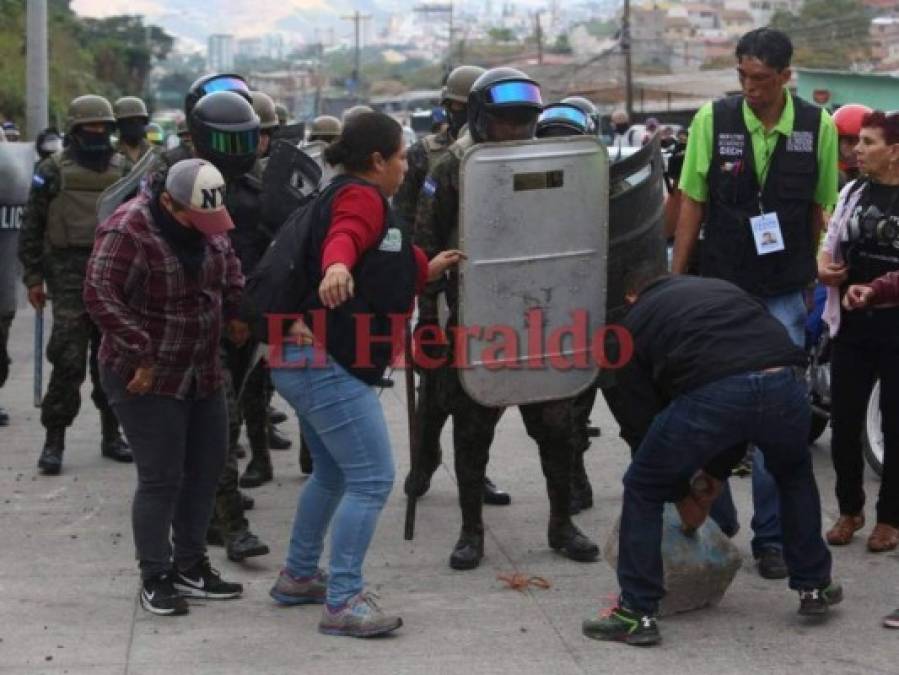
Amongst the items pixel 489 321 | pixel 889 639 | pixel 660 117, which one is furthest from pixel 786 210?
pixel 660 117

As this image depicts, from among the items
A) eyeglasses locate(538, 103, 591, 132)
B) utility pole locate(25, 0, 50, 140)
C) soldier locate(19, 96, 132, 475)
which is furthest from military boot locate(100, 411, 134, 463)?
utility pole locate(25, 0, 50, 140)

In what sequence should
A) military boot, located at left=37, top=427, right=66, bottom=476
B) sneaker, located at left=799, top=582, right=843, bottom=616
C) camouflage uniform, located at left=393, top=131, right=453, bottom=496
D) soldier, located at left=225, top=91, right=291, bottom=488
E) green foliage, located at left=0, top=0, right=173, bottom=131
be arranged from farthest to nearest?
green foliage, located at left=0, top=0, right=173, bottom=131
military boot, located at left=37, top=427, right=66, bottom=476
soldier, located at left=225, top=91, right=291, bottom=488
camouflage uniform, located at left=393, top=131, right=453, bottom=496
sneaker, located at left=799, top=582, right=843, bottom=616

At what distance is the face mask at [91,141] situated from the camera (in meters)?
8.48

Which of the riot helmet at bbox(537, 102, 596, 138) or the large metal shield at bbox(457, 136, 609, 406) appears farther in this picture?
the riot helmet at bbox(537, 102, 596, 138)

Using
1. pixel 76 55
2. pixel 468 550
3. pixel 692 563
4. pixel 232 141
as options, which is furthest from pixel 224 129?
pixel 76 55

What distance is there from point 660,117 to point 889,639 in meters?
53.5

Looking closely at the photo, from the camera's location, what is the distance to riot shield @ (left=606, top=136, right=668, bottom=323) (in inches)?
255

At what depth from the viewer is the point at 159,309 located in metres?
5.70

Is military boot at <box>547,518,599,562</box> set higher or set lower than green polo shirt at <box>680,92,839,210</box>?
lower

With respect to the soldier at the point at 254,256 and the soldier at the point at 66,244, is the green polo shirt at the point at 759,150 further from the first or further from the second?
the soldier at the point at 66,244

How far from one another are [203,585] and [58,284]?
2898 millimetres

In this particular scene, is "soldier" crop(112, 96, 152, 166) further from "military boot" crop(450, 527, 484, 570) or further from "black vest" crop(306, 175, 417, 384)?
"black vest" crop(306, 175, 417, 384)

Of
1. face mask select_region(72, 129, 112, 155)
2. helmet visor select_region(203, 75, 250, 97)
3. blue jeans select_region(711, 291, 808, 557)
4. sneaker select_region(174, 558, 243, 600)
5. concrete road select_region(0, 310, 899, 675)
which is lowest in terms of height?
concrete road select_region(0, 310, 899, 675)

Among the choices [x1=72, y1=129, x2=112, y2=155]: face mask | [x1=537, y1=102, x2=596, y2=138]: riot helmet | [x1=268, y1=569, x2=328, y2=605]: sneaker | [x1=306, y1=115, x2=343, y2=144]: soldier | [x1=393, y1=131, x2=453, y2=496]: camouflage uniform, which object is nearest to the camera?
[x1=268, y1=569, x2=328, y2=605]: sneaker
